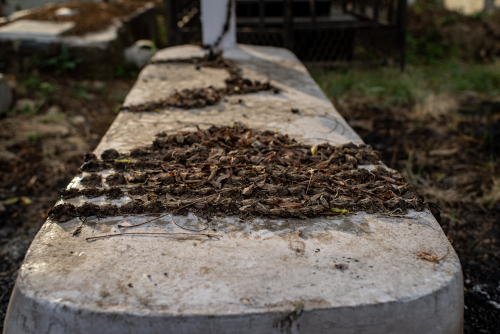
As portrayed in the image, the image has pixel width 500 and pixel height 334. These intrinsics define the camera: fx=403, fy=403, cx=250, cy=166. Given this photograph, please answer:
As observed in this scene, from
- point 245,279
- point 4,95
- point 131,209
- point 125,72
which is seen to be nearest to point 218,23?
point 4,95

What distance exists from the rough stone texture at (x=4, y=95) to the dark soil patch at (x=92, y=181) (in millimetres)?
3299

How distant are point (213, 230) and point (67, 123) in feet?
11.7

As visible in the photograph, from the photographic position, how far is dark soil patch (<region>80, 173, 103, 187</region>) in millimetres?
1756

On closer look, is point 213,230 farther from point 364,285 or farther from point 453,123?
point 453,123

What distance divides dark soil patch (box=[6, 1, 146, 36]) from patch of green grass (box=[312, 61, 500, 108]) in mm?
3603

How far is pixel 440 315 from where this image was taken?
1172 mm

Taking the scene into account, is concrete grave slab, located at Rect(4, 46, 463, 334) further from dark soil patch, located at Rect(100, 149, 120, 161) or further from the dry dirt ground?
the dry dirt ground

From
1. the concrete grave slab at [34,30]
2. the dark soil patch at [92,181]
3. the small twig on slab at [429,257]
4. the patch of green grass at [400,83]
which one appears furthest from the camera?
the concrete grave slab at [34,30]

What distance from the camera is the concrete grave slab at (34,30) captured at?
573 cm

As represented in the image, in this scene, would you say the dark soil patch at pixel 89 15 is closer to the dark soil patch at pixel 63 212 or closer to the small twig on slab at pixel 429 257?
the dark soil patch at pixel 63 212

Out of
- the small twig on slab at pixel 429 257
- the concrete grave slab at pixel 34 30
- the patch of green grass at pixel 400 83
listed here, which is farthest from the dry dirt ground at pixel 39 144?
the patch of green grass at pixel 400 83

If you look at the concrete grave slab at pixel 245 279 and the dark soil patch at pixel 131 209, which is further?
the dark soil patch at pixel 131 209

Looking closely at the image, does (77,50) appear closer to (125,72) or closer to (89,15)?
(125,72)

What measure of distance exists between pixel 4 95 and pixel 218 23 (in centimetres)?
250
